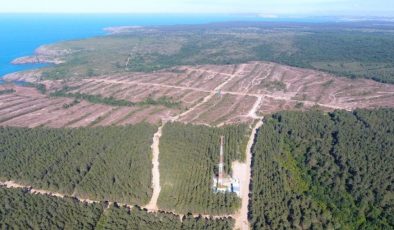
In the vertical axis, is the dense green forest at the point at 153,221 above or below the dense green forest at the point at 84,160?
below

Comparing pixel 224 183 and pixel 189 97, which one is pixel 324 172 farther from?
pixel 189 97

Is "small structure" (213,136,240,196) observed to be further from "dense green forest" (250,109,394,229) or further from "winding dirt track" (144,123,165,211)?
"winding dirt track" (144,123,165,211)

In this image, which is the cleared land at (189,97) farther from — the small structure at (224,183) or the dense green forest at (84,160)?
the small structure at (224,183)

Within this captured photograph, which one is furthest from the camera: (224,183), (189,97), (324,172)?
(189,97)

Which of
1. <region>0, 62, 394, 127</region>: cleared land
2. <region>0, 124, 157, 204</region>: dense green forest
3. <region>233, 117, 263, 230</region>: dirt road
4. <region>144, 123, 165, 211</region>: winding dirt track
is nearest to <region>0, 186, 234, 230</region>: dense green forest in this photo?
<region>233, 117, 263, 230</region>: dirt road

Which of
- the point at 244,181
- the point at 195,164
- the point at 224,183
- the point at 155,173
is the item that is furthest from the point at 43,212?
the point at 244,181

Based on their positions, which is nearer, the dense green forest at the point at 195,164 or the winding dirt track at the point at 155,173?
the dense green forest at the point at 195,164

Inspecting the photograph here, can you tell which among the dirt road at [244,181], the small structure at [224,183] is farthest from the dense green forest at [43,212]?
the dirt road at [244,181]

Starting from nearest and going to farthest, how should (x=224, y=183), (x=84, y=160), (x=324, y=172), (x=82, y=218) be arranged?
(x=82, y=218)
(x=224, y=183)
(x=324, y=172)
(x=84, y=160)
